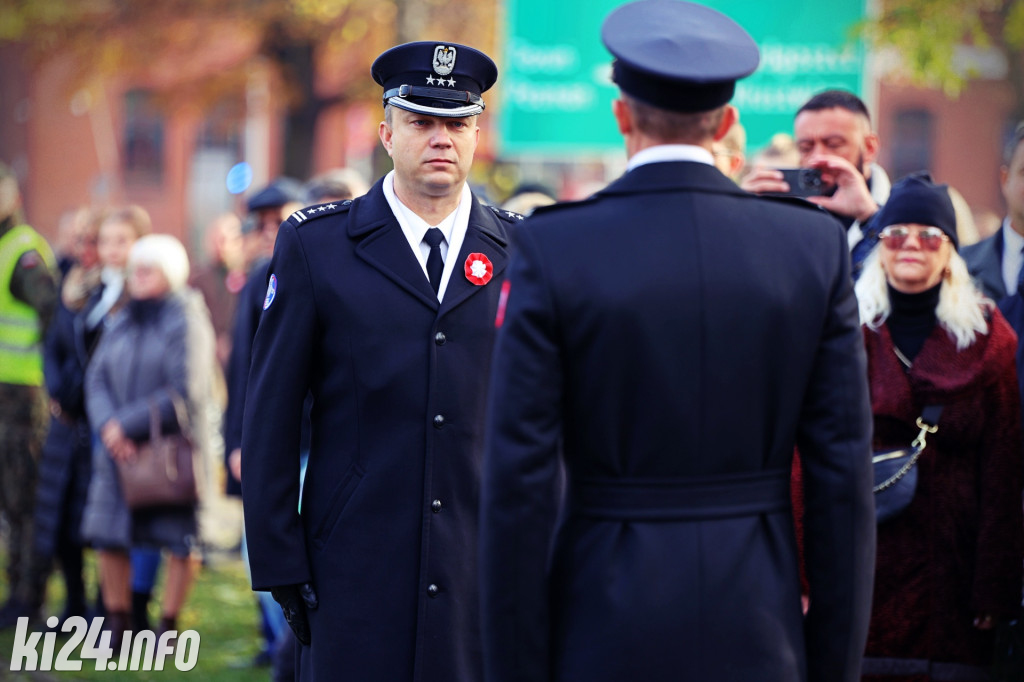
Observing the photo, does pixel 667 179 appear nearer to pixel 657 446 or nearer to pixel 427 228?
pixel 657 446

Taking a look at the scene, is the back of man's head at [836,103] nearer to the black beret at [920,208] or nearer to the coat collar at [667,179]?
the black beret at [920,208]

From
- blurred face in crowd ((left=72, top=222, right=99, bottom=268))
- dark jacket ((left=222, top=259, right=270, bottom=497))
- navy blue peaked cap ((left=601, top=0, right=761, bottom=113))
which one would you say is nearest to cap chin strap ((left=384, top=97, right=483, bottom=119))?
navy blue peaked cap ((left=601, top=0, right=761, bottom=113))

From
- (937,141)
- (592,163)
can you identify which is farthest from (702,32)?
(937,141)

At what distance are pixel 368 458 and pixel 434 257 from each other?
62cm

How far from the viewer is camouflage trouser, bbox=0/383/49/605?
809 cm

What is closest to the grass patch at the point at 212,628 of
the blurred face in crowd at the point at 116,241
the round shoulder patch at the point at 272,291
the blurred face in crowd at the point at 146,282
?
the blurred face in crowd at the point at 146,282

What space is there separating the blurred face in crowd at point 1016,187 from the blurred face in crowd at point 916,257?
38.0 inches

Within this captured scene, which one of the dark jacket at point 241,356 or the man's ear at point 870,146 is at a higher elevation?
the man's ear at point 870,146

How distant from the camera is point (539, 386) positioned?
2.62 meters

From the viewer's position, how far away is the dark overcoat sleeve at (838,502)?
2750 mm

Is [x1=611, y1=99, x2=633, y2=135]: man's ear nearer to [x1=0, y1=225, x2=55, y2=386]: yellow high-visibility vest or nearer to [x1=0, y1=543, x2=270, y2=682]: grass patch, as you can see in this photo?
[x1=0, y1=543, x2=270, y2=682]: grass patch

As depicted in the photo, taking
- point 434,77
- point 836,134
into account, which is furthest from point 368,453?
point 836,134

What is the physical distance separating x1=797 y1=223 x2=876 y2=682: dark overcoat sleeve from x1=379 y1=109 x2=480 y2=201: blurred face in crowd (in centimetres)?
144

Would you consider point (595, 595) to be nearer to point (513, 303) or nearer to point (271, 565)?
point (513, 303)
